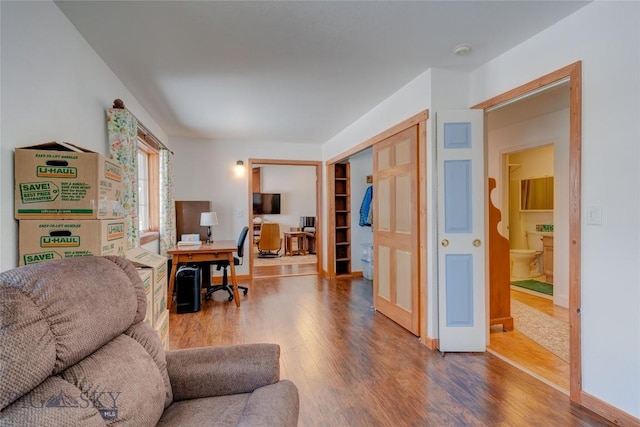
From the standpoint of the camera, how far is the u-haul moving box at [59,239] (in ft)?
5.01

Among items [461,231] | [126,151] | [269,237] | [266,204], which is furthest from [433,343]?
[266,204]

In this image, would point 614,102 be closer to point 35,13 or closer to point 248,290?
point 35,13

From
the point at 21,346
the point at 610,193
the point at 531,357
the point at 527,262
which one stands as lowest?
the point at 531,357

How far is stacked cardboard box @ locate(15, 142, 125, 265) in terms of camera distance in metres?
1.52

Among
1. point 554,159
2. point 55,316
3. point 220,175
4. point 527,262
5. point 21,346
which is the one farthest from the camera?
point 220,175

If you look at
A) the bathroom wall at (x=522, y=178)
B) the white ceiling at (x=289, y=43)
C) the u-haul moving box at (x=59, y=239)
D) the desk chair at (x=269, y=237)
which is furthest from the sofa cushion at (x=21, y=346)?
the desk chair at (x=269, y=237)

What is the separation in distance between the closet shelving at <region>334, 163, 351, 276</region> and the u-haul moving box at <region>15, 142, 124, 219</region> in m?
4.39

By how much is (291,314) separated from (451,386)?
6.41 ft

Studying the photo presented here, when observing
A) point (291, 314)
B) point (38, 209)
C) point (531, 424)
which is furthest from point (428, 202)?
point (38, 209)

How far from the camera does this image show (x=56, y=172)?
1.56m

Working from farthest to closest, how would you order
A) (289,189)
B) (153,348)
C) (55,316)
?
1. (289,189)
2. (153,348)
3. (55,316)

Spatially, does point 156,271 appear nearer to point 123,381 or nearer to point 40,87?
point 40,87

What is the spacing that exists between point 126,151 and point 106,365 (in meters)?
2.29

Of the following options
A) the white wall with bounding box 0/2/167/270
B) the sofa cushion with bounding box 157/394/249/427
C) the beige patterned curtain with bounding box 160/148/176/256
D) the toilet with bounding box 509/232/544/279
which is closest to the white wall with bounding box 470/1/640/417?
the sofa cushion with bounding box 157/394/249/427
